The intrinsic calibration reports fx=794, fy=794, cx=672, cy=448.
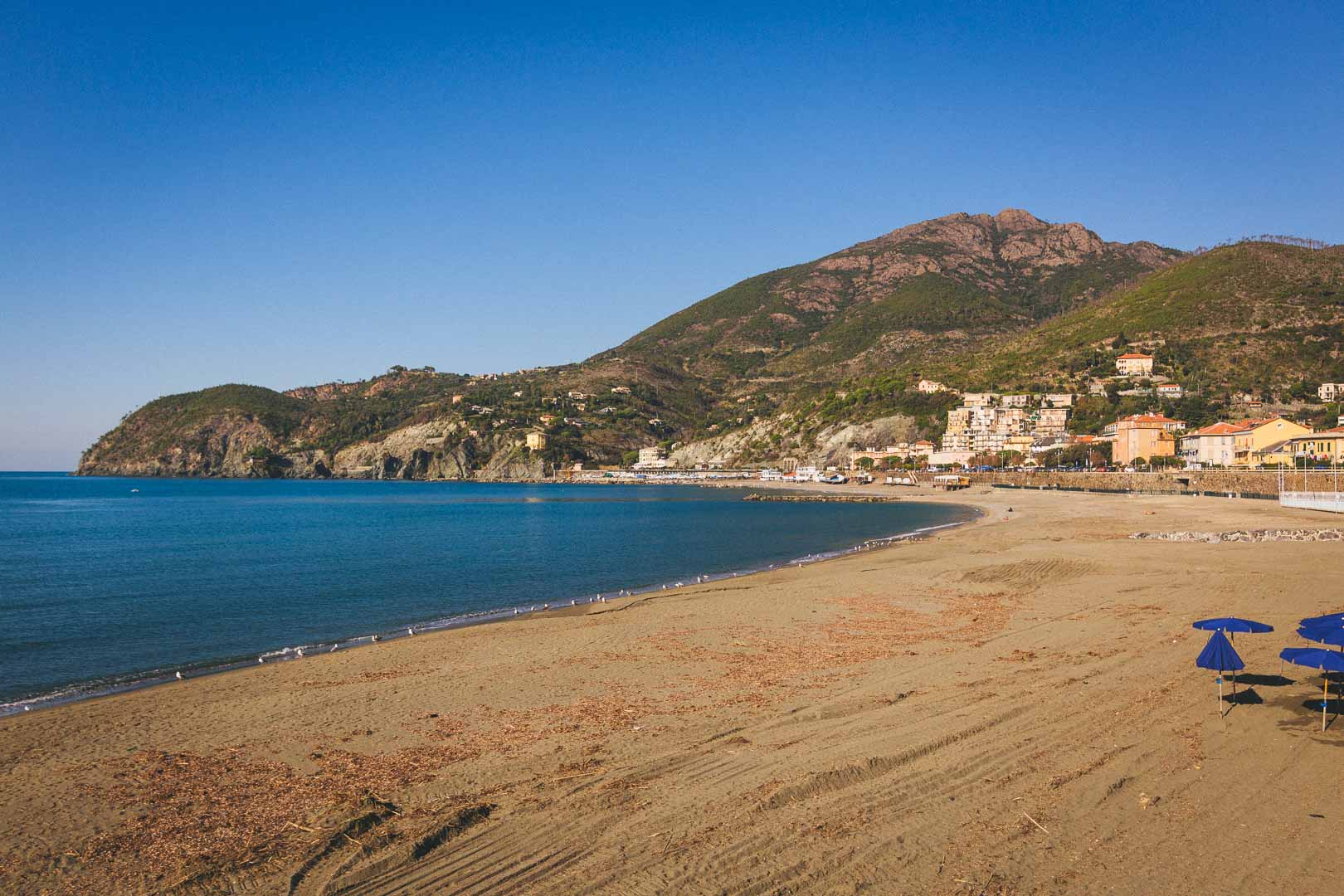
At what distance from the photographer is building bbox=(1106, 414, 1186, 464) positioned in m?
87.8

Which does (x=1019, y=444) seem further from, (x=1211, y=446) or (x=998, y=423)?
(x=1211, y=446)

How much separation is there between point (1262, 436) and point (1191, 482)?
967cm

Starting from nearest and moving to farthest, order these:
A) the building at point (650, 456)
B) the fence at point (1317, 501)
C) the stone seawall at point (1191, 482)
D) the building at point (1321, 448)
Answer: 1. the fence at point (1317, 501)
2. the stone seawall at point (1191, 482)
3. the building at point (1321, 448)
4. the building at point (650, 456)

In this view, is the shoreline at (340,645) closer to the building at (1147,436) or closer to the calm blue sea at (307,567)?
A: the calm blue sea at (307,567)

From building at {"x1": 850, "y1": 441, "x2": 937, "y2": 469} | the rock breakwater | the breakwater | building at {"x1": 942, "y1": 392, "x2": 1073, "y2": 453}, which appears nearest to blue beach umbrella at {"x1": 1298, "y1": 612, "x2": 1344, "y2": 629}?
the rock breakwater

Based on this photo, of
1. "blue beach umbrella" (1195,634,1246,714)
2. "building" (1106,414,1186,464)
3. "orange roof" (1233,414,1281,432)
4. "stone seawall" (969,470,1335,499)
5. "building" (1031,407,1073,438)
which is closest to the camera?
"blue beach umbrella" (1195,634,1246,714)

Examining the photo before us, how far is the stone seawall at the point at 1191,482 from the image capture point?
5988cm

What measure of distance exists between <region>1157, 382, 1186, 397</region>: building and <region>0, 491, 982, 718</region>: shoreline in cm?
Result: 8861

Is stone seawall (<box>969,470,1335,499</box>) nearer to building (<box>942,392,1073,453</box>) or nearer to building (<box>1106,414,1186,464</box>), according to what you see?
building (<box>1106,414,1186,464</box>)

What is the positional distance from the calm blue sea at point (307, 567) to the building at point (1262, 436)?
101 ft

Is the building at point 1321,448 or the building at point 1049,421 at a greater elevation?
the building at point 1049,421

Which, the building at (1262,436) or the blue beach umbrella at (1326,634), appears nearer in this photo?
the blue beach umbrella at (1326,634)

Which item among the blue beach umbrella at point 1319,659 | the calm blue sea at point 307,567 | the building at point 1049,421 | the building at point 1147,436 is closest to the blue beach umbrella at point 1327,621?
the blue beach umbrella at point 1319,659

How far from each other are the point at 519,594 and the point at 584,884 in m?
20.8
